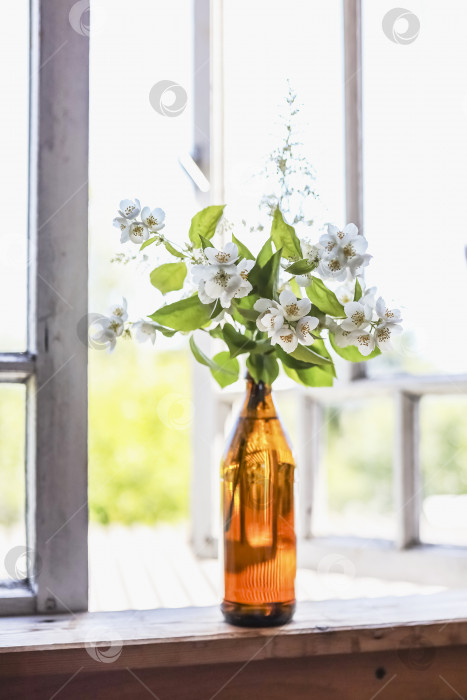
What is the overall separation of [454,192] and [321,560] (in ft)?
2.77

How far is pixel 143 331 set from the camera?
117 centimetres

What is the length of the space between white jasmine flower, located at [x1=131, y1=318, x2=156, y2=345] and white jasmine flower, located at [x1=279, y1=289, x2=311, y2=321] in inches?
8.9

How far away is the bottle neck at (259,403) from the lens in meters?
1.19

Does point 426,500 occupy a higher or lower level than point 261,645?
higher

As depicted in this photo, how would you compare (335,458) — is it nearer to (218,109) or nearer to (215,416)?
(215,416)

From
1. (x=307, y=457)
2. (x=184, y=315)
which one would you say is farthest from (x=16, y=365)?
(x=307, y=457)

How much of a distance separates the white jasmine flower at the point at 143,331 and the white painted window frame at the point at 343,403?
0.49 metres

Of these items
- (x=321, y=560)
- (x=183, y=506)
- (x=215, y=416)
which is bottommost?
(x=183, y=506)

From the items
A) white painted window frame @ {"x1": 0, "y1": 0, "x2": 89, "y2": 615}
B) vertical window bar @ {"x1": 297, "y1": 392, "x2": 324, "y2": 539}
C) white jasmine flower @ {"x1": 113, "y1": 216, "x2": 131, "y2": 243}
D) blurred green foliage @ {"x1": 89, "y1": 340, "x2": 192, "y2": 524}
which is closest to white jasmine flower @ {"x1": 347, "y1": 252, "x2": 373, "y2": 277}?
white jasmine flower @ {"x1": 113, "y1": 216, "x2": 131, "y2": 243}

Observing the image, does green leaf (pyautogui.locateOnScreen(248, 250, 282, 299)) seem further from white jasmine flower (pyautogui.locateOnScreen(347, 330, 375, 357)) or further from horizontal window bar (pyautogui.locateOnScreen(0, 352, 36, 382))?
horizontal window bar (pyautogui.locateOnScreen(0, 352, 36, 382))

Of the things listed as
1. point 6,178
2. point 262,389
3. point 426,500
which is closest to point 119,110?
point 6,178

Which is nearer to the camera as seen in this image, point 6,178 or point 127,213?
point 127,213

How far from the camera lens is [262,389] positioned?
1.20 metres

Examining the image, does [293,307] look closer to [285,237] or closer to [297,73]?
[285,237]
